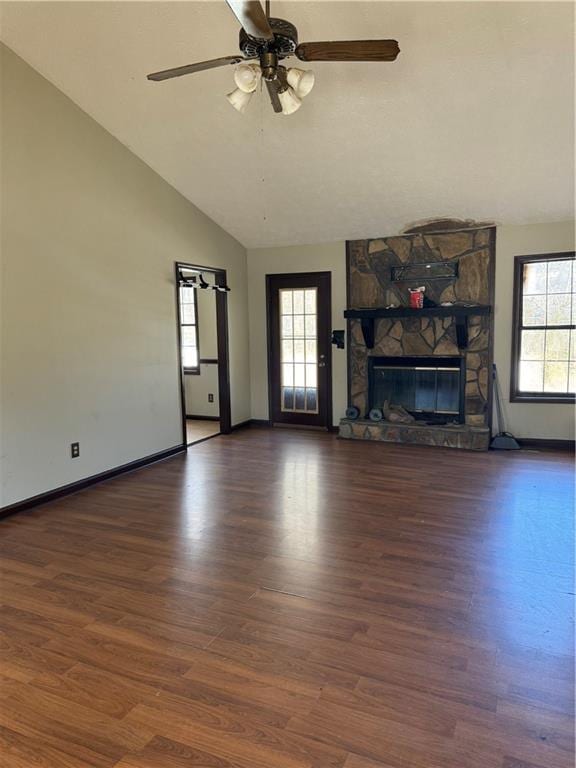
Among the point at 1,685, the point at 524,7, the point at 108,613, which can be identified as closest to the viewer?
the point at 1,685

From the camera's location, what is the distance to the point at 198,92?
3855 mm

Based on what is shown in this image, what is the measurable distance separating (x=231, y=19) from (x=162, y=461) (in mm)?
3839

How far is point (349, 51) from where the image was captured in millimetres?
2514

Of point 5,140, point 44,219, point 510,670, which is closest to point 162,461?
point 44,219

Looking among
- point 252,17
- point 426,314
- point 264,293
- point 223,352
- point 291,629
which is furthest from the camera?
point 264,293

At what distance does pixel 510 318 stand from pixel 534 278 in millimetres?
485

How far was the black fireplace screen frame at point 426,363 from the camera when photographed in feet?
18.7

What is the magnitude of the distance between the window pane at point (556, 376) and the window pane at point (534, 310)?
48 cm

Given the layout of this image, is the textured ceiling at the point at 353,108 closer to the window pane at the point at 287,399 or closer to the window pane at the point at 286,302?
the window pane at the point at 286,302

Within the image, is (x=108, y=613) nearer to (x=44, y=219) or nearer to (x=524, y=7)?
(x=44, y=219)

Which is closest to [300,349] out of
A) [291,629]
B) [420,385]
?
[420,385]

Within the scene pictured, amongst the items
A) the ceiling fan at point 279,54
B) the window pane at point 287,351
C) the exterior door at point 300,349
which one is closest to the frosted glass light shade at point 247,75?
the ceiling fan at point 279,54

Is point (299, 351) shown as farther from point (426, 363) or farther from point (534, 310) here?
point (534, 310)

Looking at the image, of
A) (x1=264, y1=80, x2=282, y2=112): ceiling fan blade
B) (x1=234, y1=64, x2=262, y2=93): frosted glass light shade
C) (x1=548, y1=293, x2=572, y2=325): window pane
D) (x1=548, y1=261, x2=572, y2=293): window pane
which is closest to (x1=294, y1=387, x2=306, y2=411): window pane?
(x1=548, y1=293, x2=572, y2=325): window pane
